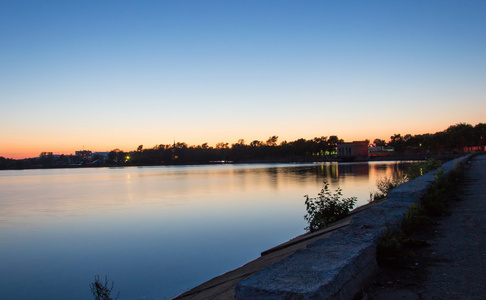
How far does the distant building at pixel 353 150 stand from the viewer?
479ft

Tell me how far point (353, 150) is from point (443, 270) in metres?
152

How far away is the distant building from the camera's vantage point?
479 ft

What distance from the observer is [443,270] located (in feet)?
14.6

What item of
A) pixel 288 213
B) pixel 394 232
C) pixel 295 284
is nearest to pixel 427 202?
pixel 394 232

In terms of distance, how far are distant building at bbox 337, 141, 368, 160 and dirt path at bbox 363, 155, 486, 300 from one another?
143m

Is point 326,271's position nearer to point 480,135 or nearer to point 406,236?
point 406,236

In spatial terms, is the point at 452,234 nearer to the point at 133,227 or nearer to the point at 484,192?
the point at 484,192

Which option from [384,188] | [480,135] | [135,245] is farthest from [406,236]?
[480,135]

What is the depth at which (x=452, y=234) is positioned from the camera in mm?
6277

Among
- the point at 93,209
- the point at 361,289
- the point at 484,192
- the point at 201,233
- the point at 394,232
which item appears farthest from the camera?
the point at 93,209

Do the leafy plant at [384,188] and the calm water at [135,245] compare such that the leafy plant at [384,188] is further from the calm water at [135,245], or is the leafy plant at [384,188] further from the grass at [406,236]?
the grass at [406,236]

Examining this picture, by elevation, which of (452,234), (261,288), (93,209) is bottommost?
(93,209)

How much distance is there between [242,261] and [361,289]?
745 centimetres

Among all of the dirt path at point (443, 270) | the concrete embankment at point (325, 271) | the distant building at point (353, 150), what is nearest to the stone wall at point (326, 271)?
the concrete embankment at point (325, 271)
